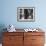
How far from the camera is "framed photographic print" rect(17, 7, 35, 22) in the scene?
170 inches

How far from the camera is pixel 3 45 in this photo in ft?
12.8

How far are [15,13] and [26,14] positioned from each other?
0.36 metres

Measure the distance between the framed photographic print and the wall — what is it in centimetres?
10

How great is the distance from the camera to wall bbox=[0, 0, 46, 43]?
4.31 metres

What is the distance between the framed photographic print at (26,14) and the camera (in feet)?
14.2

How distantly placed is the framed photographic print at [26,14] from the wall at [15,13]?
98mm

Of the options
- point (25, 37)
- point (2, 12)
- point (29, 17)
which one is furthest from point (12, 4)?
point (25, 37)

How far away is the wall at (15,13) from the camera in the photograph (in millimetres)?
4312

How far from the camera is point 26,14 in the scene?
4359 mm

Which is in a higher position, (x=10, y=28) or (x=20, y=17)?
(x=20, y=17)

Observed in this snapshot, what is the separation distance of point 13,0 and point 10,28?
0.94m

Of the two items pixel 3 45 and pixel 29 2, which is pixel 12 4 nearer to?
pixel 29 2

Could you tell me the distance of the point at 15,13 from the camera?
433 centimetres

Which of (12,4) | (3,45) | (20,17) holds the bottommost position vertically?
(3,45)
